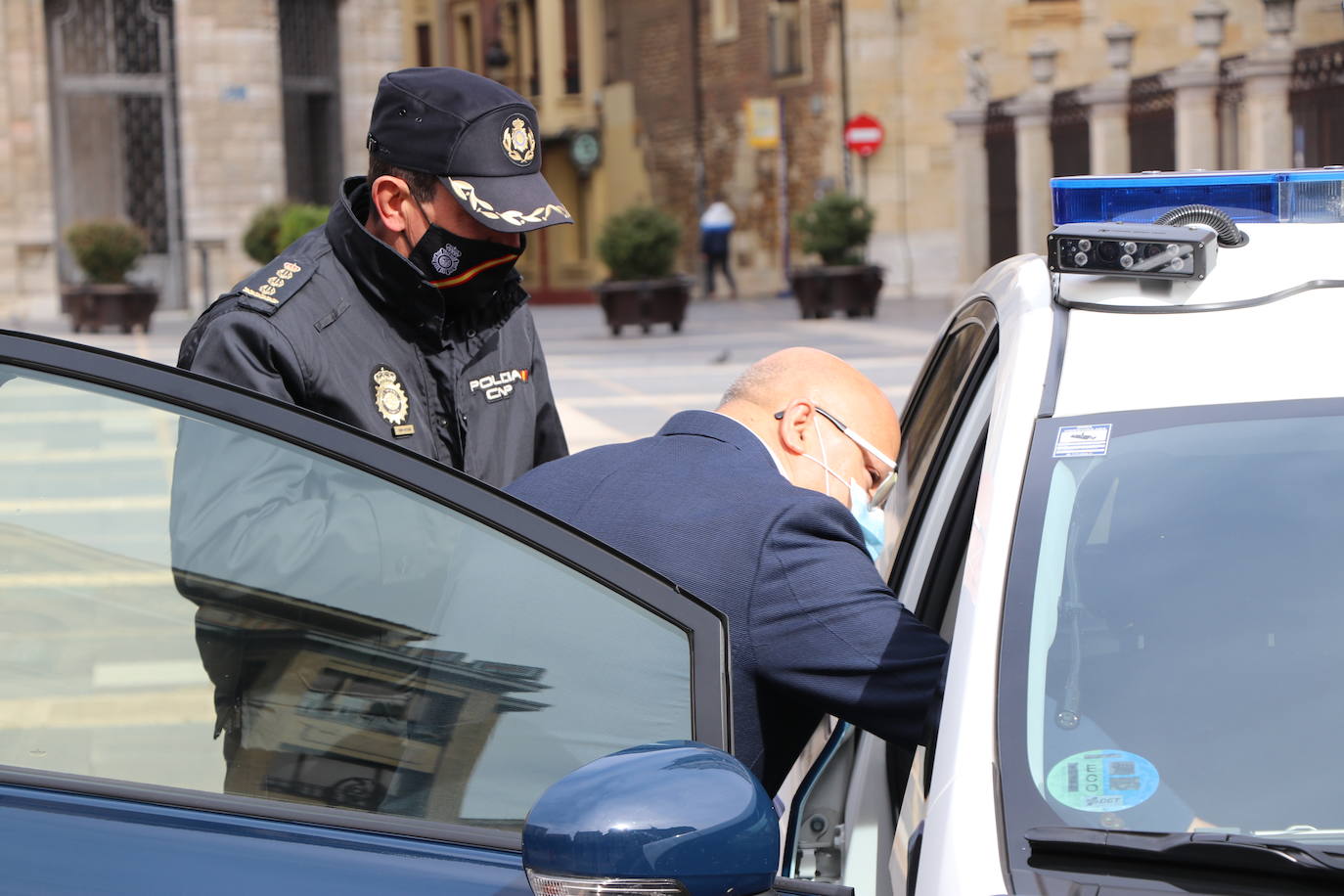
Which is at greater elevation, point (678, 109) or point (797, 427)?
point (678, 109)

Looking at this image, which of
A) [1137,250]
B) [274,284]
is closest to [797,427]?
[1137,250]

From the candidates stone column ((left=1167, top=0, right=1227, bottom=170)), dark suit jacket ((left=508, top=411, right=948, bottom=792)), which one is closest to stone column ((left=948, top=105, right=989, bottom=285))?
stone column ((left=1167, top=0, right=1227, bottom=170))

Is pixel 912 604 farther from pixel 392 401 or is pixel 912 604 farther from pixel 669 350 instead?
pixel 669 350

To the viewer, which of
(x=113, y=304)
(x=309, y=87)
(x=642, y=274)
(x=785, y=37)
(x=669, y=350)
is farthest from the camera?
(x=785, y=37)

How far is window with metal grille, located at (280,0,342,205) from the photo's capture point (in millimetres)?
29078

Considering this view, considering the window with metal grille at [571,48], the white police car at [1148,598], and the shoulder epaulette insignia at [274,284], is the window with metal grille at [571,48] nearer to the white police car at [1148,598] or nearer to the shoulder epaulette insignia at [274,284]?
the shoulder epaulette insignia at [274,284]

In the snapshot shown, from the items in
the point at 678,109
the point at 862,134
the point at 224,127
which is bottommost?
the point at 862,134

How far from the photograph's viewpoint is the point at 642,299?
2280 centimetres

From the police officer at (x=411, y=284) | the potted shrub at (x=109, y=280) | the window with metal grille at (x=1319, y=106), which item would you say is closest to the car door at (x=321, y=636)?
the police officer at (x=411, y=284)

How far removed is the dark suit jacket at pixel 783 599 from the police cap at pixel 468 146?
29.7 inches

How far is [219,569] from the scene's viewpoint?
2051 mm

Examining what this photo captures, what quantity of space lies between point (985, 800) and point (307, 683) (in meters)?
0.75

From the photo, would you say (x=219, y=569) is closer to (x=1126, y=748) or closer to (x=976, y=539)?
(x=976, y=539)

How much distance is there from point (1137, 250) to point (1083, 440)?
0.30 meters
